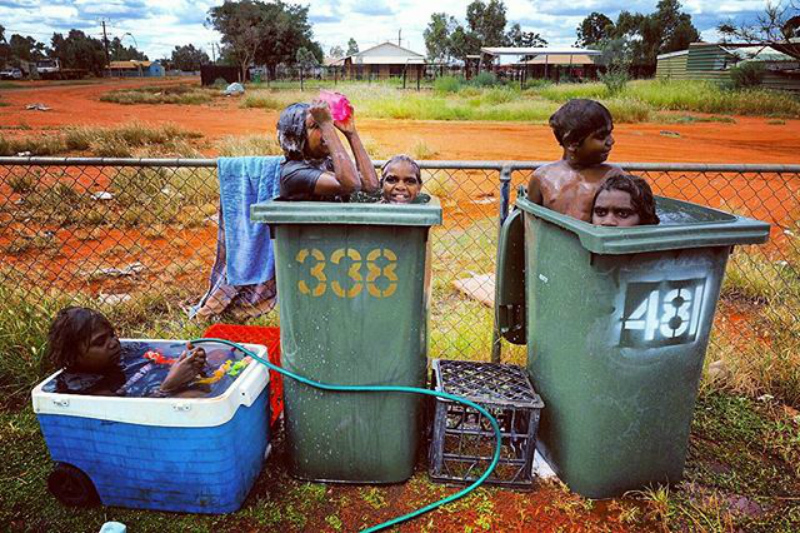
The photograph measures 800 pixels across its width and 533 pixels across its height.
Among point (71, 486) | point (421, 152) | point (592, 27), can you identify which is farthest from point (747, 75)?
point (592, 27)

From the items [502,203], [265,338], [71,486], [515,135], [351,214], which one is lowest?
[71,486]

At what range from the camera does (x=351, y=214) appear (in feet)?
7.23

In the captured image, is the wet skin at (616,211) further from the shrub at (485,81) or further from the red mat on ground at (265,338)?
the shrub at (485,81)

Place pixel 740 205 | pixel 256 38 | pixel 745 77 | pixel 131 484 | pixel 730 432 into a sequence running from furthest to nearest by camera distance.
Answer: pixel 256 38 → pixel 745 77 → pixel 740 205 → pixel 730 432 → pixel 131 484

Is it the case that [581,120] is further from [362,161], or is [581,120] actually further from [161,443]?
[161,443]

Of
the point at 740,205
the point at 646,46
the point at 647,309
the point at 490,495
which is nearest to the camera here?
the point at 647,309

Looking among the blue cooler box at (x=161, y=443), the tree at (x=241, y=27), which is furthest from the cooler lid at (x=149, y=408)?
the tree at (x=241, y=27)

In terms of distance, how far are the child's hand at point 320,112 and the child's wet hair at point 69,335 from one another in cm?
139

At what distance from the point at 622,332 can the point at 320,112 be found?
1.68 m

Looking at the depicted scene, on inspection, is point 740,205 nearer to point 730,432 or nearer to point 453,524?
point 730,432

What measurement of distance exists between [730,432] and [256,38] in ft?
185

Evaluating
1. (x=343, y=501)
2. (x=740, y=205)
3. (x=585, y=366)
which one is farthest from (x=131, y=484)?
(x=740, y=205)

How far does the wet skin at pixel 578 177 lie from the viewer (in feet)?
8.53

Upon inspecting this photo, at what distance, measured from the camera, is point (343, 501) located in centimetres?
256
